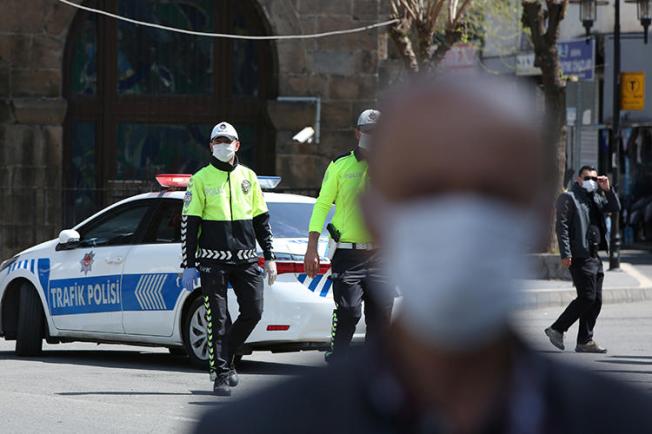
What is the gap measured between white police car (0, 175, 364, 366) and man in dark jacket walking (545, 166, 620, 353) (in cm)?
246

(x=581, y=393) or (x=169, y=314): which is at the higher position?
(x=581, y=393)

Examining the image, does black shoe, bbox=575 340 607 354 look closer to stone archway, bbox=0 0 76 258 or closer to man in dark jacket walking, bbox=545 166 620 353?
man in dark jacket walking, bbox=545 166 620 353

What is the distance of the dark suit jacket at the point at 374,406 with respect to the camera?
1.59 meters

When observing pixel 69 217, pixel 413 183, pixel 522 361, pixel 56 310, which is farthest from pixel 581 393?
pixel 69 217

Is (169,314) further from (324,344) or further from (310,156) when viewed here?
(310,156)

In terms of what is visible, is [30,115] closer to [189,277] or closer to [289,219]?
[289,219]

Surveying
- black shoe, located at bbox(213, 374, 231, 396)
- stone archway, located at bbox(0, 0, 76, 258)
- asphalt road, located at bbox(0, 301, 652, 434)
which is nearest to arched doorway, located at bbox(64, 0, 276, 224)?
stone archway, located at bbox(0, 0, 76, 258)

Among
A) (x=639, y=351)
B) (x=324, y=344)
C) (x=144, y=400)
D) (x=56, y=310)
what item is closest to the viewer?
(x=144, y=400)

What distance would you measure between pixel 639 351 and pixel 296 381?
1250 cm

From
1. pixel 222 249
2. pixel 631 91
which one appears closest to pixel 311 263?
pixel 222 249

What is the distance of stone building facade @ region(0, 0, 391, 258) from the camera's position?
73.0 feet

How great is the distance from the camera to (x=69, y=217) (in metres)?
22.4

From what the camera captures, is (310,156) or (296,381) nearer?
(296,381)

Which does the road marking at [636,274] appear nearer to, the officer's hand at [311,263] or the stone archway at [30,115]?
the stone archway at [30,115]
